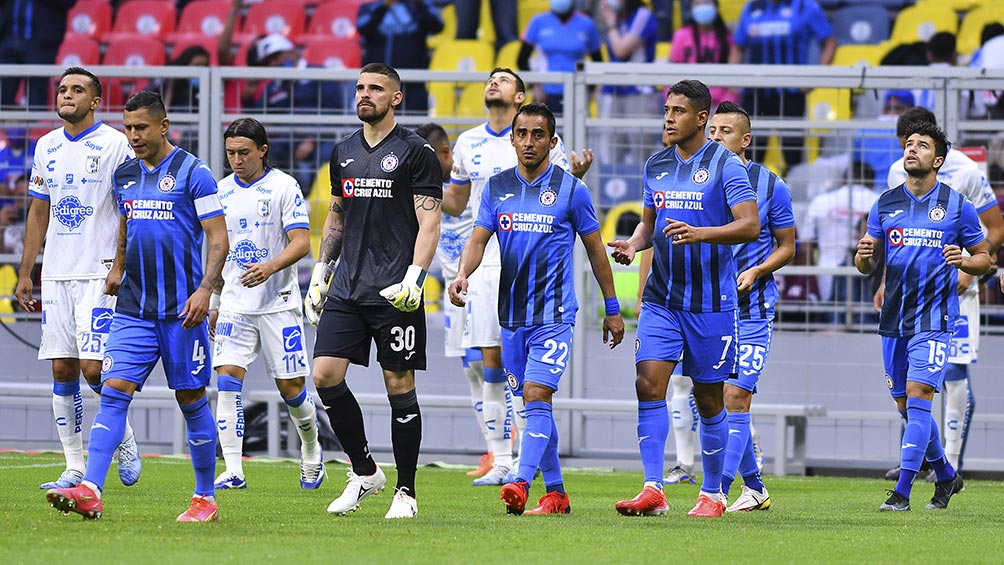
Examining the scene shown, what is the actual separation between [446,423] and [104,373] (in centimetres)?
617

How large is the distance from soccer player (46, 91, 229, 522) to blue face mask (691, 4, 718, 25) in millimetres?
11179

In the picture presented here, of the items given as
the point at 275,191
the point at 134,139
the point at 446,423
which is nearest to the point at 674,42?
the point at 446,423

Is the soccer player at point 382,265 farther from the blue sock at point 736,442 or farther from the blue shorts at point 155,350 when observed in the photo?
the blue sock at point 736,442

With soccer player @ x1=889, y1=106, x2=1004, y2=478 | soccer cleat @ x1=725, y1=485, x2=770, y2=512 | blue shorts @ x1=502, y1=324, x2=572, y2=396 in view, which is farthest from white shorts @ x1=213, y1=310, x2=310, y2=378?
soccer player @ x1=889, y1=106, x2=1004, y2=478

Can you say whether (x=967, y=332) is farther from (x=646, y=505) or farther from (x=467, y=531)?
(x=467, y=531)

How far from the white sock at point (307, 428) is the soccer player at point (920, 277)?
3.45 metres

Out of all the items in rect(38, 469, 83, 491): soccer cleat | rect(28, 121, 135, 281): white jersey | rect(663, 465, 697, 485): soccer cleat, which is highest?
rect(28, 121, 135, 281): white jersey

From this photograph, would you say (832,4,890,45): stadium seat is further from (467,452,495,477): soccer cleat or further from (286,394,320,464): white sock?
(286,394,320,464): white sock

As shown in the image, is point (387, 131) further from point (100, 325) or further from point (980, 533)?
point (980, 533)

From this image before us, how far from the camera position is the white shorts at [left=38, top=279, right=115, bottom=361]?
9188 millimetres

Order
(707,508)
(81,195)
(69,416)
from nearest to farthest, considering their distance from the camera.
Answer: (707,508)
(81,195)
(69,416)

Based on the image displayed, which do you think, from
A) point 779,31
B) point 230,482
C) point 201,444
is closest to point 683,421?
point 230,482

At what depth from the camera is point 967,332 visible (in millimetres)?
11305

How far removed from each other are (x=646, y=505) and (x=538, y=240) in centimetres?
145
